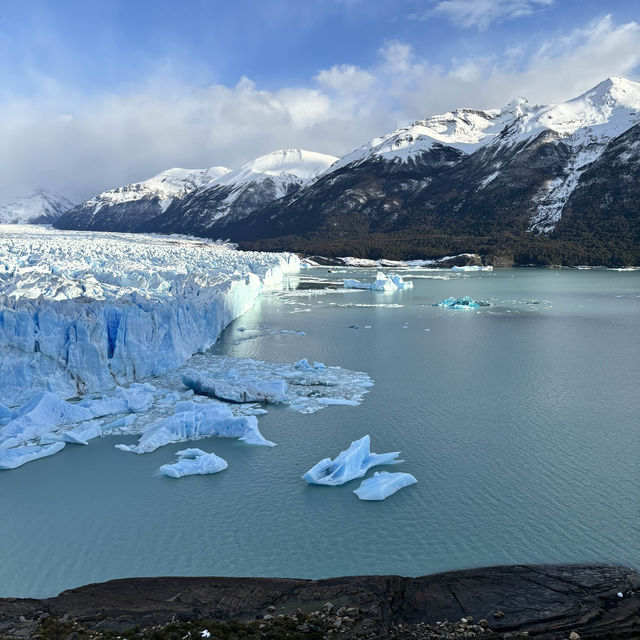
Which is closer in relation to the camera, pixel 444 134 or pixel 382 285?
pixel 382 285

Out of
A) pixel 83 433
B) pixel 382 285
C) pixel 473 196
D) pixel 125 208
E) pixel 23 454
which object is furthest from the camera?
pixel 125 208

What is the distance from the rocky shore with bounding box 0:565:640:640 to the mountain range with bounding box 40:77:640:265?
210 feet

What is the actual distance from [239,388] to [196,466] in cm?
411

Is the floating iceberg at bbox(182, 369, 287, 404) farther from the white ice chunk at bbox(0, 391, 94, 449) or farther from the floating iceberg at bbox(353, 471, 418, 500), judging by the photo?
the floating iceberg at bbox(353, 471, 418, 500)

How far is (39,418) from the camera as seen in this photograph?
10945 mm

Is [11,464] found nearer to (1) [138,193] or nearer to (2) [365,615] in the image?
(2) [365,615]

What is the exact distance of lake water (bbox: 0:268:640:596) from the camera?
22.9 feet

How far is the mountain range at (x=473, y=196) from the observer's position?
7131 centimetres

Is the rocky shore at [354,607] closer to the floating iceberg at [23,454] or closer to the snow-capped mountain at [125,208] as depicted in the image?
the floating iceberg at [23,454]

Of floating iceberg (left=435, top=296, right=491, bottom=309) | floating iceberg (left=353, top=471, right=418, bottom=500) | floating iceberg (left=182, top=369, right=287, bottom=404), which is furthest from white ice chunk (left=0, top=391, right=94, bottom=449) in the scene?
floating iceberg (left=435, top=296, right=491, bottom=309)

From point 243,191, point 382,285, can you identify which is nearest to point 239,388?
point 382,285

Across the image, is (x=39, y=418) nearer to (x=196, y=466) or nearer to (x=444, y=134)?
(x=196, y=466)

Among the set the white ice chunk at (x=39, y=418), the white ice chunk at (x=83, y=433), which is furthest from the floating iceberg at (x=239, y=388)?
the white ice chunk at (x=83, y=433)

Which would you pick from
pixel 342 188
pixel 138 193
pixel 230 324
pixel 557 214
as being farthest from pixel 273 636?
pixel 138 193
